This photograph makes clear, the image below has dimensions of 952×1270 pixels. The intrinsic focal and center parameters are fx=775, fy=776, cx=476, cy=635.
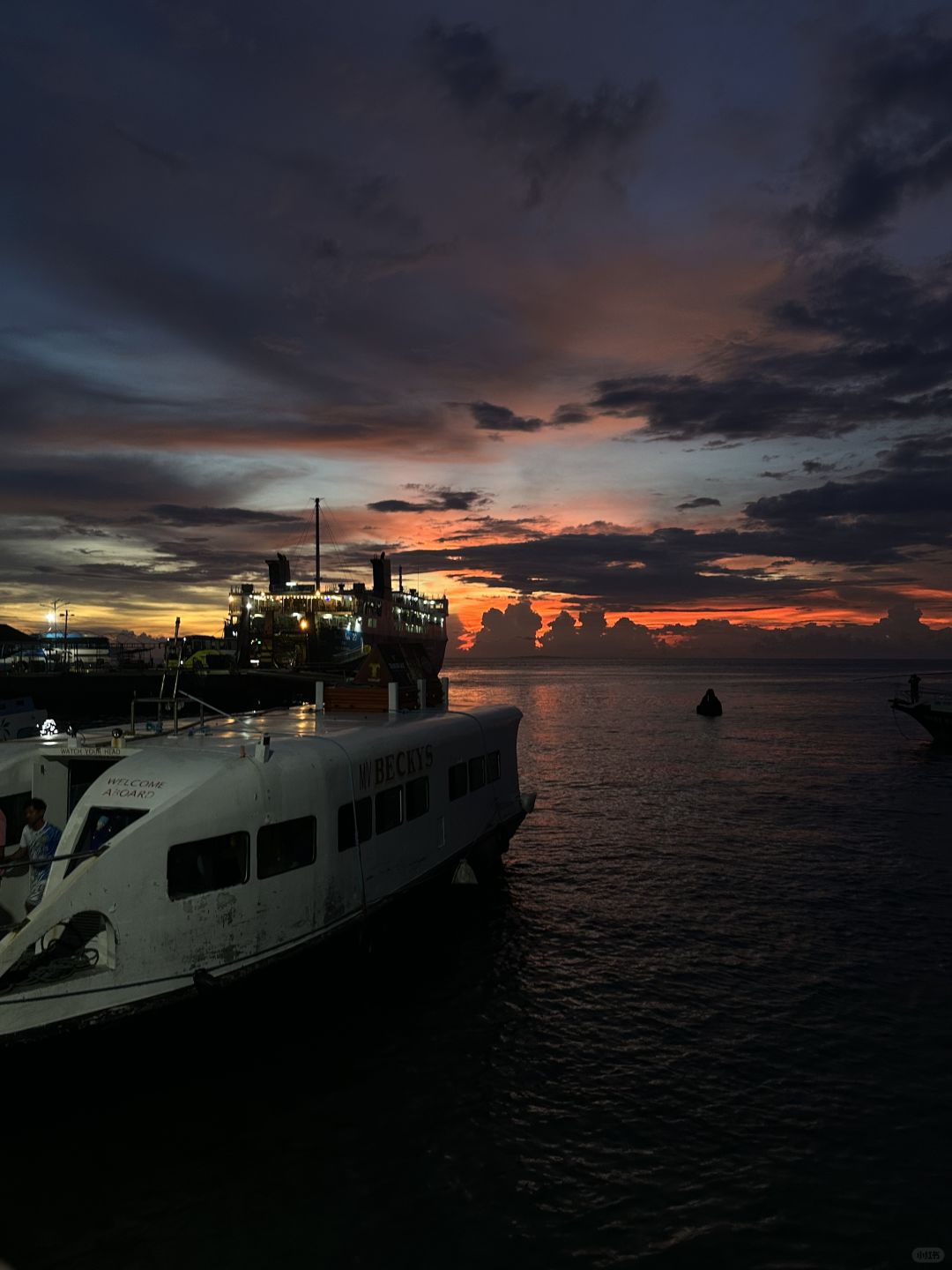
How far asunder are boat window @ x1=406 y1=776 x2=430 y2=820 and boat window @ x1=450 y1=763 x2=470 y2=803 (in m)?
1.36

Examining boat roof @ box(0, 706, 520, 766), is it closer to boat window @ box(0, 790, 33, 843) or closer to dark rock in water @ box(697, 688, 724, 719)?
boat window @ box(0, 790, 33, 843)

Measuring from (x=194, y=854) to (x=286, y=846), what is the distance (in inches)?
68.1

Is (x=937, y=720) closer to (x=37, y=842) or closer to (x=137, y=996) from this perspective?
(x=137, y=996)

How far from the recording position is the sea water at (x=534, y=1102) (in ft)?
28.9

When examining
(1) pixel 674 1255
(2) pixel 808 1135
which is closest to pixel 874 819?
(2) pixel 808 1135

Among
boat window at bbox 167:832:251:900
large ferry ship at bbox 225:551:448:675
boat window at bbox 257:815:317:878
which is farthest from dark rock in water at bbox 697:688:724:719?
boat window at bbox 167:832:251:900

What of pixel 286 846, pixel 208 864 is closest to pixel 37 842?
pixel 208 864

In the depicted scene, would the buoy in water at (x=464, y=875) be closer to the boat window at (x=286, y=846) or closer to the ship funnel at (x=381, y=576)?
the boat window at (x=286, y=846)

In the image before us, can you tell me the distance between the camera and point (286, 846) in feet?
41.7

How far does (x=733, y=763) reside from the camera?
49.8 metres

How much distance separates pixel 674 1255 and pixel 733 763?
43.6 metres

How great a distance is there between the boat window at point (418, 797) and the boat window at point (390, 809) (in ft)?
1.29

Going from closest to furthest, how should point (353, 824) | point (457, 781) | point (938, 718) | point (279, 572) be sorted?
point (353, 824) → point (457, 781) → point (938, 718) → point (279, 572)

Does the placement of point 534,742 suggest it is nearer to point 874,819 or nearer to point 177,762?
point 874,819
